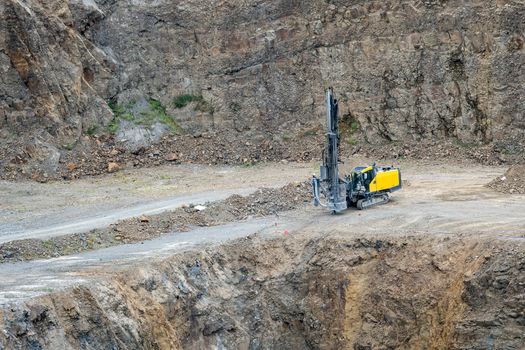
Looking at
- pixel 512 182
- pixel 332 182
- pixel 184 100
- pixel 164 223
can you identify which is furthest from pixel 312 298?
pixel 184 100

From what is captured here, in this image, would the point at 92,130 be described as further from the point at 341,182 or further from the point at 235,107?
the point at 341,182

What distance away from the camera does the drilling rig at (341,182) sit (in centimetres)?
1931

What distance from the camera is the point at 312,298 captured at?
16828 millimetres

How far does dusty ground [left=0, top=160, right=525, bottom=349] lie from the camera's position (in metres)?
13.4

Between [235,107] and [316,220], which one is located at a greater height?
[235,107]

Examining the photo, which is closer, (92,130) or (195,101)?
(92,130)

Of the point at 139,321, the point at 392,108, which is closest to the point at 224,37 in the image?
the point at 392,108

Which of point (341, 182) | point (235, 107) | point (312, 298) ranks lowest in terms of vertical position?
point (312, 298)

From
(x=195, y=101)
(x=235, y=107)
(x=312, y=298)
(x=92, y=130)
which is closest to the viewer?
(x=312, y=298)

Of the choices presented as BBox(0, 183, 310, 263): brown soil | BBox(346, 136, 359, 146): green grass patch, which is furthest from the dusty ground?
BBox(346, 136, 359, 146): green grass patch

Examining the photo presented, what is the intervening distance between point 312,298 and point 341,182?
4147 millimetres

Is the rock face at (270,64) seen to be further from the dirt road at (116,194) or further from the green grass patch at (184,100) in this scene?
the dirt road at (116,194)

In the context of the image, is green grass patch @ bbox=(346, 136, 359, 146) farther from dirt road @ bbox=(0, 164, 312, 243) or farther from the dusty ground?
the dusty ground

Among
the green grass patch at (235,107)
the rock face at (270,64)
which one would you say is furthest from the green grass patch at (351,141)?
the green grass patch at (235,107)
